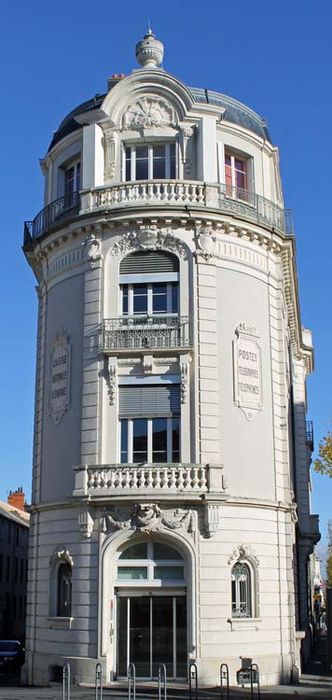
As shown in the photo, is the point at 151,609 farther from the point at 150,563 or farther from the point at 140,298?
the point at 140,298

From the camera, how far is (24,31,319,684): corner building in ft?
86.8

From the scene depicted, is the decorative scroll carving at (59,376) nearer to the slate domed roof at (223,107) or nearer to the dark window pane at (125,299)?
the dark window pane at (125,299)

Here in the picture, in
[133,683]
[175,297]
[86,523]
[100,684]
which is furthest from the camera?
[175,297]

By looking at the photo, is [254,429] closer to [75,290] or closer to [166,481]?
[166,481]

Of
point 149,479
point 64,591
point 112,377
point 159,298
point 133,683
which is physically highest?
point 159,298

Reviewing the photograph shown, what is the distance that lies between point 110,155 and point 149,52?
510cm

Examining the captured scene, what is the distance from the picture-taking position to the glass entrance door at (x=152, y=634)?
26.2 meters

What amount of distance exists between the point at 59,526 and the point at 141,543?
10.1ft

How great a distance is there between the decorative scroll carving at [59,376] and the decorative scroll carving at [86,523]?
12.6 feet

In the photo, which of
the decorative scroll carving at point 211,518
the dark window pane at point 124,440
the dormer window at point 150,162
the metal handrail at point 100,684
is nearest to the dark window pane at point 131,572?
the decorative scroll carving at point 211,518

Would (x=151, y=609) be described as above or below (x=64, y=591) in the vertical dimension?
below

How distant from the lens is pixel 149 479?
26.3m

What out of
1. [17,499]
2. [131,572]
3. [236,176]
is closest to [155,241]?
[236,176]

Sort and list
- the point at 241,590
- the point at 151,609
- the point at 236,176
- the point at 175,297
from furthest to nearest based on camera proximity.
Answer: the point at 236,176 < the point at 175,297 < the point at 241,590 < the point at 151,609
